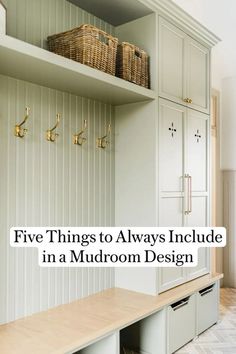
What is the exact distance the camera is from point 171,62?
291 centimetres

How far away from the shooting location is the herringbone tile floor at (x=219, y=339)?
2.85 m

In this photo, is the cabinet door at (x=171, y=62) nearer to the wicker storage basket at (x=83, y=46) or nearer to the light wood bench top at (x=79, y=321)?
the wicker storage basket at (x=83, y=46)

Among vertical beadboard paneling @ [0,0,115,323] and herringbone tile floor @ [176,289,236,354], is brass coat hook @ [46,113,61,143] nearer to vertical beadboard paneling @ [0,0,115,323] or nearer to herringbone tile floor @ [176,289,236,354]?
vertical beadboard paneling @ [0,0,115,323]

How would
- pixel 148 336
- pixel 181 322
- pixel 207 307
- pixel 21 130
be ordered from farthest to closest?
pixel 207 307 < pixel 181 322 < pixel 148 336 < pixel 21 130

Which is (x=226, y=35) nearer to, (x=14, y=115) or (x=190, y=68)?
(x=190, y=68)

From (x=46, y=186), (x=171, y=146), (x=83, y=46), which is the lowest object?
(x=46, y=186)

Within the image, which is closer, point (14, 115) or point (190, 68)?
point (14, 115)

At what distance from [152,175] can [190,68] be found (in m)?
1.08

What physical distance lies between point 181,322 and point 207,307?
508mm

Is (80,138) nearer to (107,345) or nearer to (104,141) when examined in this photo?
(104,141)

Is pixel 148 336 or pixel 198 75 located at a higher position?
pixel 198 75

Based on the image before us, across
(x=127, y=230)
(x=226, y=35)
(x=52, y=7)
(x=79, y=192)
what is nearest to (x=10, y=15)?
(x=52, y=7)

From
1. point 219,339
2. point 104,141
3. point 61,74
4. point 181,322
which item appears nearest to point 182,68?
point 104,141

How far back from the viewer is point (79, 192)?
104 inches
